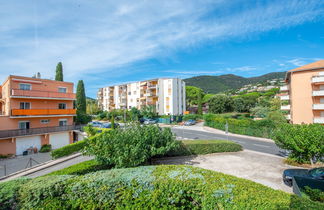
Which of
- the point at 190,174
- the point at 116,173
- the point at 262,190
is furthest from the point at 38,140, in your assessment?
the point at 262,190

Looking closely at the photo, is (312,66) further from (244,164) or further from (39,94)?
(39,94)

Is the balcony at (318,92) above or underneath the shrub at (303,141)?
above

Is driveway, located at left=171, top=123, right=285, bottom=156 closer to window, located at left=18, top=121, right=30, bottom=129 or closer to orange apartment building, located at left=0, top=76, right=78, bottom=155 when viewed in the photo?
orange apartment building, located at left=0, top=76, right=78, bottom=155

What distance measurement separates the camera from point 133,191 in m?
5.69

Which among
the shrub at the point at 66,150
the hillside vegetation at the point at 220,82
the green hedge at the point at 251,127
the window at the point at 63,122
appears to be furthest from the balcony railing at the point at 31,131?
the hillside vegetation at the point at 220,82

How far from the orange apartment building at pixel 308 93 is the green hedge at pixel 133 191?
28.8 m

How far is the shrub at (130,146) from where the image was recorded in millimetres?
9172

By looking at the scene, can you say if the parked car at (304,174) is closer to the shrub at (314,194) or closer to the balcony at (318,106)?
the shrub at (314,194)

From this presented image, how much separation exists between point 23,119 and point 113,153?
21.4 m

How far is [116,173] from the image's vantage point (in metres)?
6.53

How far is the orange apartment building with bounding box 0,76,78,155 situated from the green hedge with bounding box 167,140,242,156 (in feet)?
67.9

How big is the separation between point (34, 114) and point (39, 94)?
2.97 metres

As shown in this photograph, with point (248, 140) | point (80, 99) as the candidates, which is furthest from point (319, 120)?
point (80, 99)

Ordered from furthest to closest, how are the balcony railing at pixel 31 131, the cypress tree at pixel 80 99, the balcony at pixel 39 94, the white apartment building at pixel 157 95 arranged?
1. the white apartment building at pixel 157 95
2. the cypress tree at pixel 80 99
3. the balcony at pixel 39 94
4. the balcony railing at pixel 31 131
